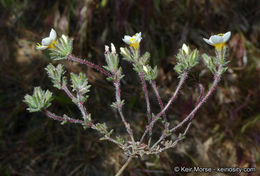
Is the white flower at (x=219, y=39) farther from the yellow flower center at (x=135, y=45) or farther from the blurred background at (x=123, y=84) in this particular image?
the blurred background at (x=123, y=84)

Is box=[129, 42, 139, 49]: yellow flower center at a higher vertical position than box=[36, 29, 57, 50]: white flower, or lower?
lower

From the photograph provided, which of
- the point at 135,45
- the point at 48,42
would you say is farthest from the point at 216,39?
the point at 48,42

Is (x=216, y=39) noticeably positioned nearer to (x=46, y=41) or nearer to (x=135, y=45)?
(x=135, y=45)

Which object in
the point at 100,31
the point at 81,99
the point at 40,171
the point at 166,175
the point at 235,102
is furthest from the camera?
the point at 100,31

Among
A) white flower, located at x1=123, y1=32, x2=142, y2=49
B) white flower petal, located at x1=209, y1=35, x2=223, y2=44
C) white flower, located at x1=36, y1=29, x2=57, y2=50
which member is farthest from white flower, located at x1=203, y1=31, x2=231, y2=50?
white flower, located at x1=36, y1=29, x2=57, y2=50

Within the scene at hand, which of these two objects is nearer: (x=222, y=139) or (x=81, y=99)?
(x=81, y=99)

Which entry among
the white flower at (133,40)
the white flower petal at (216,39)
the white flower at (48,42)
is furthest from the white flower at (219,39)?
the white flower at (48,42)

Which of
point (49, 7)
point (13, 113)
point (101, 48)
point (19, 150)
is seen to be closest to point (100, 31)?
point (101, 48)

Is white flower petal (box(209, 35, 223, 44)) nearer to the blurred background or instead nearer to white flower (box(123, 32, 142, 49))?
white flower (box(123, 32, 142, 49))

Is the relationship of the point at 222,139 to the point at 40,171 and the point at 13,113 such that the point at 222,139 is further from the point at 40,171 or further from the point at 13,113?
the point at 13,113
